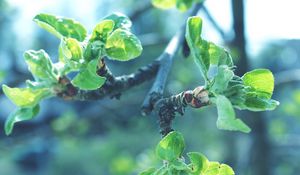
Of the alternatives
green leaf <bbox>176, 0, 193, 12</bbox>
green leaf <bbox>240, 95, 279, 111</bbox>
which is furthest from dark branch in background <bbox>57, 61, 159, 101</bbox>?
green leaf <bbox>240, 95, 279, 111</bbox>

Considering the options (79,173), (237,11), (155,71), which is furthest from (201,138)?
(155,71)

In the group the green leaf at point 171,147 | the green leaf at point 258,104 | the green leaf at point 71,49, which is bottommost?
the green leaf at point 171,147

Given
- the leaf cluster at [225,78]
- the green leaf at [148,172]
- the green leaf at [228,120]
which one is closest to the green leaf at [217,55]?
the leaf cluster at [225,78]

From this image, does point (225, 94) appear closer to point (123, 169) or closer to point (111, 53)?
point (111, 53)

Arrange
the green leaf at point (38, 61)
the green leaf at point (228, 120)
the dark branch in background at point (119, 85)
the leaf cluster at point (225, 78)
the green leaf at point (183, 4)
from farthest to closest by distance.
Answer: the green leaf at point (183, 4)
the dark branch in background at point (119, 85)
the green leaf at point (38, 61)
the leaf cluster at point (225, 78)
the green leaf at point (228, 120)

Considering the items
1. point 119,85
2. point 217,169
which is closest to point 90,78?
point 119,85

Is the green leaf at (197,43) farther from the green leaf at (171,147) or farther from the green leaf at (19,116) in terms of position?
the green leaf at (19,116)
